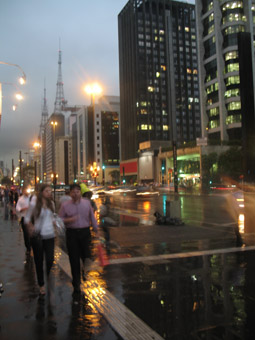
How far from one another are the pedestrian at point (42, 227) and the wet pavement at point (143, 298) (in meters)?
0.57

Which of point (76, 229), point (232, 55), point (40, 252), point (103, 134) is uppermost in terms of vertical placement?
point (232, 55)

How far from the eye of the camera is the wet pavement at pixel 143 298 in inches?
154

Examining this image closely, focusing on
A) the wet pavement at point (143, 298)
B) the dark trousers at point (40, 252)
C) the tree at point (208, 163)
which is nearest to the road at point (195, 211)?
the wet pavement at point (143, 298)

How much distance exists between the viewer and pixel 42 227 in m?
5.21

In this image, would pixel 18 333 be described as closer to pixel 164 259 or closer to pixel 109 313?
pixel 109 313

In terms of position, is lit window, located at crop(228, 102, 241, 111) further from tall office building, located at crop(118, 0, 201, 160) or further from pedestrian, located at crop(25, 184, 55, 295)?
pedestrian, located at crop(25, 184, 55, 295)

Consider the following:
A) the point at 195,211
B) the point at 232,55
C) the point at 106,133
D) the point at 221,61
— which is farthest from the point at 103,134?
the point at 195,211

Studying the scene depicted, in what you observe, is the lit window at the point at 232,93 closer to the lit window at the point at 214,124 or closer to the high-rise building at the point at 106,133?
the lit window at the point at 214,124

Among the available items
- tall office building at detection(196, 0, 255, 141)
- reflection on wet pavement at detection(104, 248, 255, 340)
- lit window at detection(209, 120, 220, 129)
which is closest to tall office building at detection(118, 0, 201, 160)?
tall office building at detection(196, 0, 255, 141)

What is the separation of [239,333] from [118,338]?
144 cm

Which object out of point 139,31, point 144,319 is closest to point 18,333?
point 144,319

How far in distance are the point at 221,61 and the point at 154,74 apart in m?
51.3

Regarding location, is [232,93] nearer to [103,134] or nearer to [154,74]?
[154,74]

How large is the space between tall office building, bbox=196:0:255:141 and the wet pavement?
206 feet
